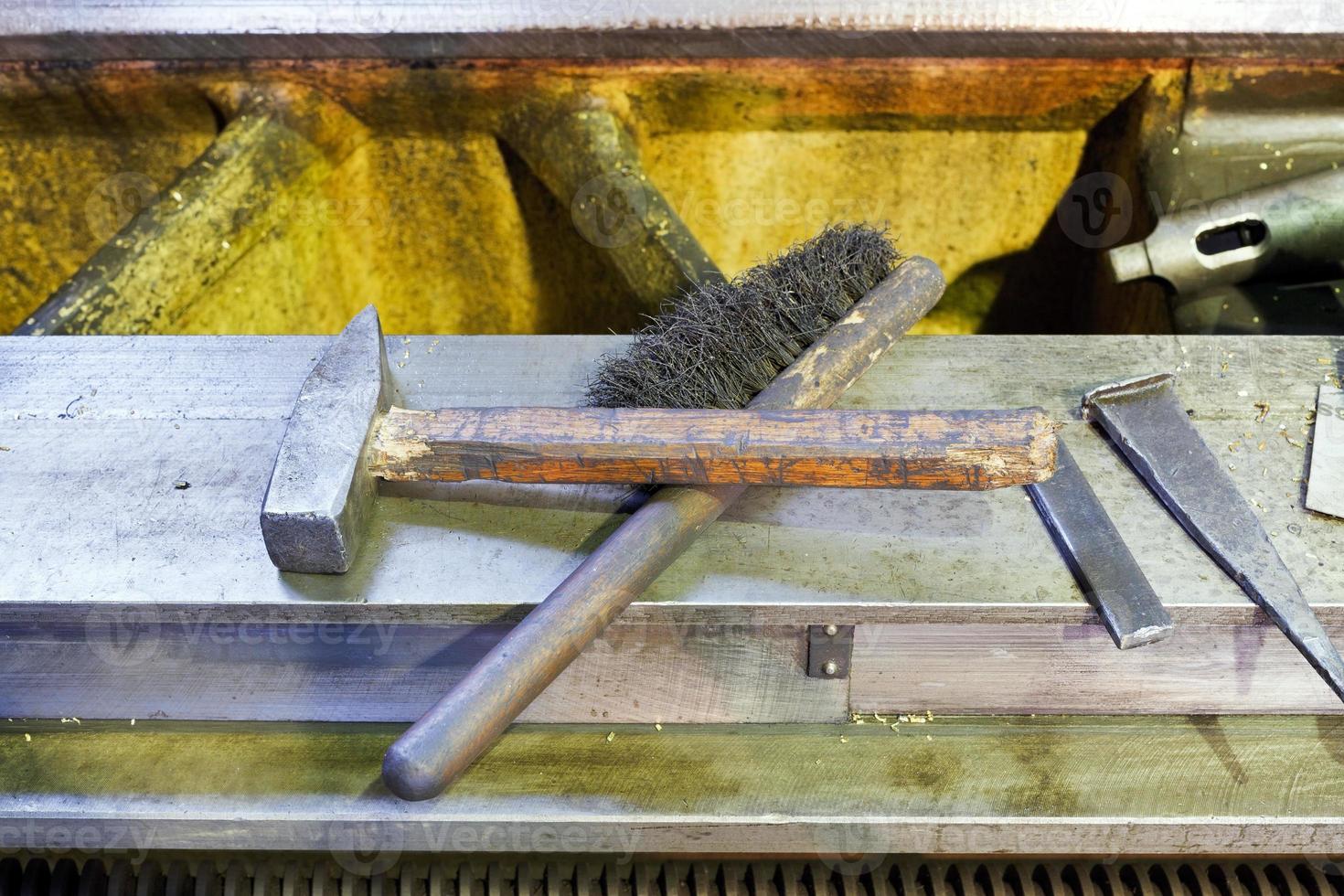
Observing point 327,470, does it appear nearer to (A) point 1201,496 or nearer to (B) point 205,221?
(A) point 1201,496

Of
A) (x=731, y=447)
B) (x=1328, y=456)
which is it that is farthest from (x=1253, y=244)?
(x=731, y=447)

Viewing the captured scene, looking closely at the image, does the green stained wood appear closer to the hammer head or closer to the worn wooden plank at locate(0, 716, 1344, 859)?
the worn wooden plank at locate(0, 716, 1344, 859)

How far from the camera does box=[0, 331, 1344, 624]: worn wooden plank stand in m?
1.15

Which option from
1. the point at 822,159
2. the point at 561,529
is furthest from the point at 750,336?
the point at 822,159

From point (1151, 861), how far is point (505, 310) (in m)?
1.84

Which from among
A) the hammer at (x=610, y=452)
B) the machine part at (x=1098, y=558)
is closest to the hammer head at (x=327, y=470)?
the hammer at (x=610, y=452)

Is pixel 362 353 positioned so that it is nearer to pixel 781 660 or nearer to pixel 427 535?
pixel 427 535

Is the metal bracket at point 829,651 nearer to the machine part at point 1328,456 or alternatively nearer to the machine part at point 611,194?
the machine part at point 1328,456

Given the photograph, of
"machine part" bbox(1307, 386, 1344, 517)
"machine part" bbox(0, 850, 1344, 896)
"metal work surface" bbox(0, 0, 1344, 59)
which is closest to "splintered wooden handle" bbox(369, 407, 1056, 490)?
"machine part" bbox(1307, 386, 1344, 517)

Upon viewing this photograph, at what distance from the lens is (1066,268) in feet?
8.38

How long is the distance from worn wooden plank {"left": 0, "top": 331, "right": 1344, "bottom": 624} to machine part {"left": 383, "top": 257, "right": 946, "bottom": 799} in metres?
0.06

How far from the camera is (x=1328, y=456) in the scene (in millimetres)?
1307

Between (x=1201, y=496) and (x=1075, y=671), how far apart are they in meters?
0.24

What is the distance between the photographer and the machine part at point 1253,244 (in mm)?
1801
